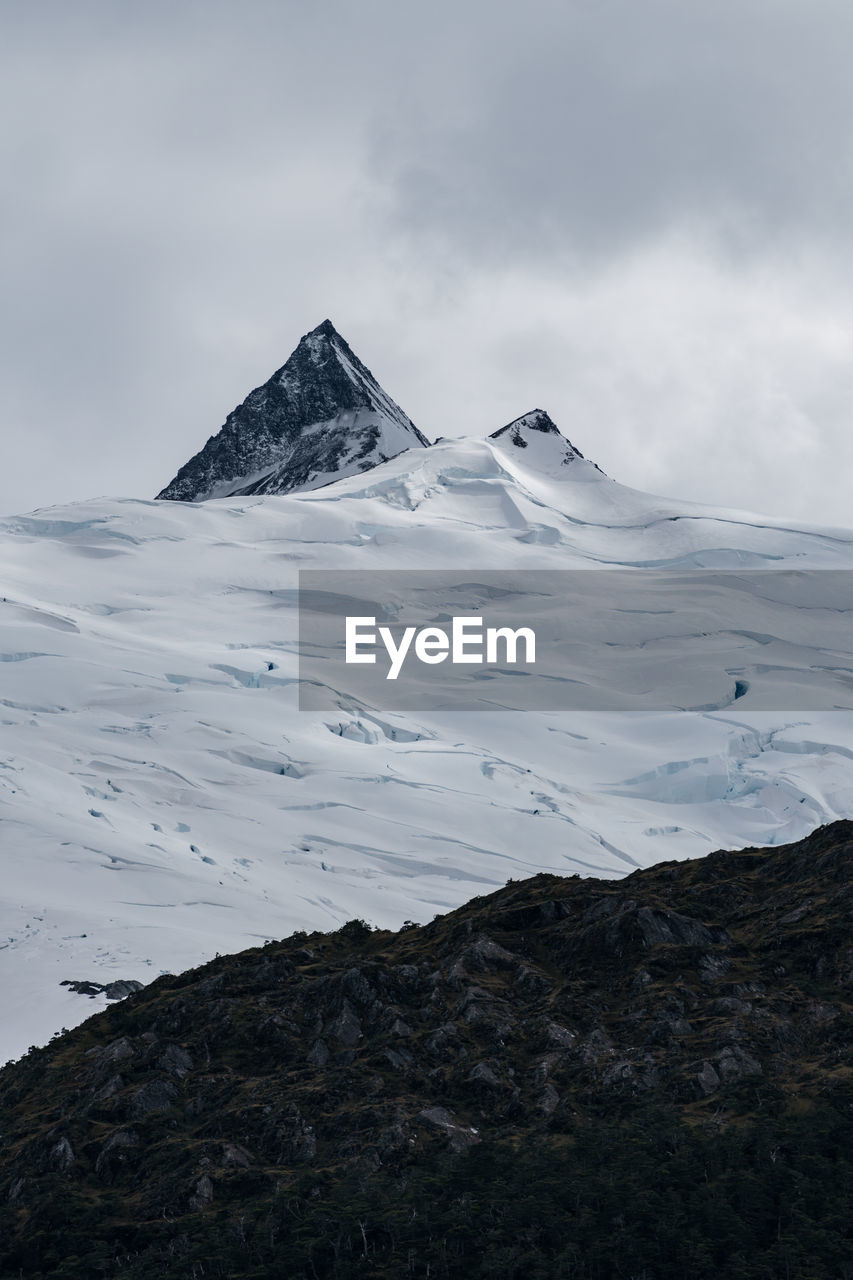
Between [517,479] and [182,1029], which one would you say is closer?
[182,1029]

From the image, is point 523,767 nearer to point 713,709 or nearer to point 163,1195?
point 713,709

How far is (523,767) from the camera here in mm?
79438

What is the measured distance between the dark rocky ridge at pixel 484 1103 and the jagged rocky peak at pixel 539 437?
110 meters

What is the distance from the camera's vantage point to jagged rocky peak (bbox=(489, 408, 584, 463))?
5930 inches

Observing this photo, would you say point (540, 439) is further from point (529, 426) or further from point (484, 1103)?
point (484, 1103)

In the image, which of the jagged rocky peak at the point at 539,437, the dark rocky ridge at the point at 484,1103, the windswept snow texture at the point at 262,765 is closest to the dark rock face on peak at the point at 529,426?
the jagged rocky peak at the point at 539,437

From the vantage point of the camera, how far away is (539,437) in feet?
504

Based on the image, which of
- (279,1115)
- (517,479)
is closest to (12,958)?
(279,1115)

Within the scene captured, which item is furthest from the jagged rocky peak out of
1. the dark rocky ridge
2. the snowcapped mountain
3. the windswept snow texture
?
the dark rocky ridge

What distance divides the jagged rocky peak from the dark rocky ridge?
110108 mm

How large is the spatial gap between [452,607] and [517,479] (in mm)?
37094

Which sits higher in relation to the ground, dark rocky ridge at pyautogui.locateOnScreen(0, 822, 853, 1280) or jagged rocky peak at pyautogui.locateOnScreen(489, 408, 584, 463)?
jagged rocky peak at pyautogui.locateOnScreen(489, 408, 584, 463)

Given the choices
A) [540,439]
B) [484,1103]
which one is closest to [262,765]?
[484,1103]

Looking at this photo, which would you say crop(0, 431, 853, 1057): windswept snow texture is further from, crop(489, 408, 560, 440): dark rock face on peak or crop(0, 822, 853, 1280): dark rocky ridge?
crop(489, 408, 560, 440): dark rock face on peak
